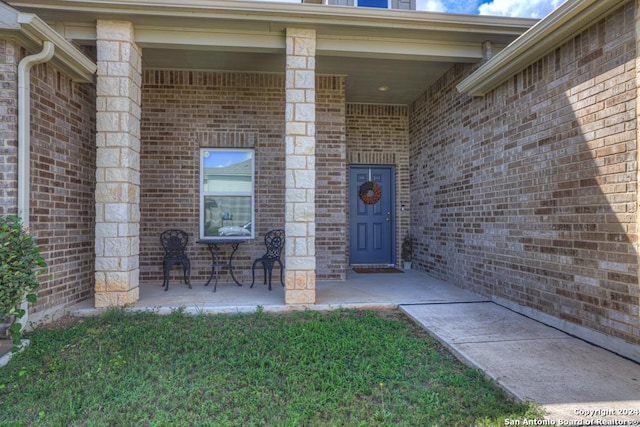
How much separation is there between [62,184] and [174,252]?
175cm

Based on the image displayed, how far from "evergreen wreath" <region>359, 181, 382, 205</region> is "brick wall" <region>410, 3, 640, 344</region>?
1.97m

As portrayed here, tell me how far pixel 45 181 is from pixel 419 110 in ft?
19.2

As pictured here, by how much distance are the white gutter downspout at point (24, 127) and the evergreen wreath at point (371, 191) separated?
5336 millimetres

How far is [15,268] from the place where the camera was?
2.77m

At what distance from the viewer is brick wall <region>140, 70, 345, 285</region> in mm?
5703

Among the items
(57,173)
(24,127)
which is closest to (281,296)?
(57,173)

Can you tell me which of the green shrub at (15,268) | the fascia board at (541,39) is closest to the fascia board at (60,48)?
the green shrub at (15,268)

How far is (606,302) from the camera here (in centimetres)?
306

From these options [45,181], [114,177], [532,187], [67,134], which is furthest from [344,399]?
[67,134]

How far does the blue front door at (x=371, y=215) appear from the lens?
7.48 meters

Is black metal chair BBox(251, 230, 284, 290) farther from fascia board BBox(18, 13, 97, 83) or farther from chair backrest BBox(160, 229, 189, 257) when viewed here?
fascia board BBox(18, 13, 97, 83)

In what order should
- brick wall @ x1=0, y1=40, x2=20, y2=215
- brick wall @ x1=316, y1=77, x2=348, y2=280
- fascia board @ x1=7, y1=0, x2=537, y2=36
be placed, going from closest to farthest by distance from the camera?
brick wall @ x1=0, y1=40, x2=20, y2=215 < fascia board @ x1=7, y1=0, x2=537, y2=36 < brick wall @ x1=316, y1=77, x2=348, y2=280

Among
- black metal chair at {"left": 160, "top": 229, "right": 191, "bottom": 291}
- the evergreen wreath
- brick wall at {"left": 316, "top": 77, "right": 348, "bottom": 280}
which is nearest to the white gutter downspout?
black metal chair at {"left": 160, "top": 229, "right": 191, "bottom": 291}

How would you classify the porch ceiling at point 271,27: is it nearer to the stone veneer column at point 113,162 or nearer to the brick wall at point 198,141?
the stone veneer column at point 113,162
